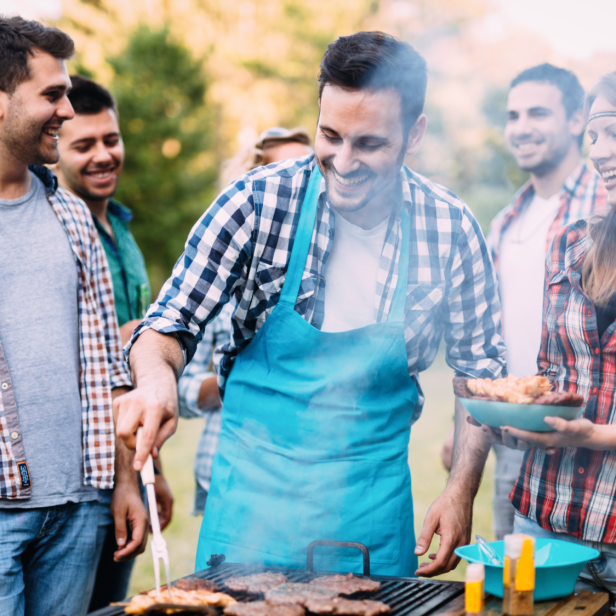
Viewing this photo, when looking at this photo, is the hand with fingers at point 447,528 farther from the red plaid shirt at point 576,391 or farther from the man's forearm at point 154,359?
the man's forearm at point 154,359

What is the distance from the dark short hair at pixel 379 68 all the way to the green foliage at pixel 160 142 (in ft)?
41.1

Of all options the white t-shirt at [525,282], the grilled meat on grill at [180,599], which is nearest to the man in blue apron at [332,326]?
the grilled meat on grill at [180,599]

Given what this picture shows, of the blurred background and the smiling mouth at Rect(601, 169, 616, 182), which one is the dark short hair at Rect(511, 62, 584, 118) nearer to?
the smiling mouth at Rect(601, 169, 616, 182)

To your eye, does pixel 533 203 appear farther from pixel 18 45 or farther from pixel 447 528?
pixel 18 45

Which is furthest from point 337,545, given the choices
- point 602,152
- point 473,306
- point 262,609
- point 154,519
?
point 602,152

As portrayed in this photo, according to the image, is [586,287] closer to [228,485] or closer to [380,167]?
[380,167]

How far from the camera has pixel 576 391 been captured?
7.11 ft

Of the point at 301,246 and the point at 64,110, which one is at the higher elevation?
the point at 64,110

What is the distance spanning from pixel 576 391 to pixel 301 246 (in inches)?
39.5

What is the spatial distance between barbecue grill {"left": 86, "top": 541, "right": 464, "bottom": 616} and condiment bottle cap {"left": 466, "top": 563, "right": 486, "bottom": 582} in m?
0.16

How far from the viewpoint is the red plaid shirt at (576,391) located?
6.86ft

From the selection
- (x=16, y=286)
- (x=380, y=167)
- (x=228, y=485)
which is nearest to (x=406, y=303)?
(x=380, y=167)

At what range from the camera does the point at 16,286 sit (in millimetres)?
2326

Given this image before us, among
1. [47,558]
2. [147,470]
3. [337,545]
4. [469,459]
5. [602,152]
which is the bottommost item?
[47,558]
